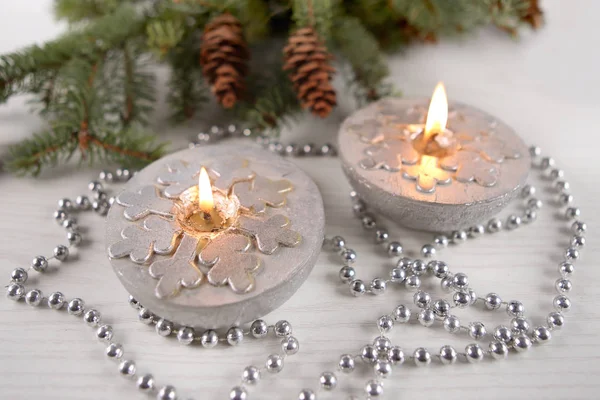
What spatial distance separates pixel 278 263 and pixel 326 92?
0.34 meters

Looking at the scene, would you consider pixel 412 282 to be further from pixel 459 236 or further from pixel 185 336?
pixel 185 336

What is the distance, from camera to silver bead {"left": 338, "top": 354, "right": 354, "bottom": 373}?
2.08 ft

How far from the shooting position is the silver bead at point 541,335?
2.19 feet

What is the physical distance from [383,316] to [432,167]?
23cm

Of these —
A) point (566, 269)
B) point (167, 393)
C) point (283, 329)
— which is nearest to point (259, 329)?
point (283, 329)

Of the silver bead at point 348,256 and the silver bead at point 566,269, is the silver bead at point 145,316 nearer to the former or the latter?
the silver bead at point 348,256

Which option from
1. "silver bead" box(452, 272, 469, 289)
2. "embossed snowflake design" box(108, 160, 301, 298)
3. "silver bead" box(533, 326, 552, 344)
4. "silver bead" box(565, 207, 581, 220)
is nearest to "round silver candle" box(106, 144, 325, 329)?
"embossed snowflake design" box(108, 160, 301, 298)

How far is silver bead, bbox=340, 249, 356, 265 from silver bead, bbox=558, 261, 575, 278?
11.8 inches

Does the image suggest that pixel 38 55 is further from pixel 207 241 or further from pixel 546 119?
pixel 546 119

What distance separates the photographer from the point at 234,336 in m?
0.65

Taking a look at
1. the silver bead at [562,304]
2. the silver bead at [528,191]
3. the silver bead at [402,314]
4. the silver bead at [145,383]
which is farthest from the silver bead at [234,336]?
the silver bead at [528,191]

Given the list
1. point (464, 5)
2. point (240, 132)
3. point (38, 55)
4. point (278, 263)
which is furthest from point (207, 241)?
point (464, 5)

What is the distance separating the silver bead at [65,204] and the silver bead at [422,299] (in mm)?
551

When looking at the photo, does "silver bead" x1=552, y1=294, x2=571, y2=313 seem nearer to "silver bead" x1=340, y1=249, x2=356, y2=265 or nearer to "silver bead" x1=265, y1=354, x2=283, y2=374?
"silver bead" x1=340, y1=249, x2=356, y2=265
